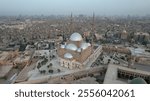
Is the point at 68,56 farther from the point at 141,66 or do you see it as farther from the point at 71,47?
the point at 141,66

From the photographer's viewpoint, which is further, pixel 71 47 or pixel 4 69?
pixel 4 69

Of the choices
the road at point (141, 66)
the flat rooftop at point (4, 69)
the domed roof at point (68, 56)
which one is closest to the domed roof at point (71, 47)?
the domed roof at point (68, 56)

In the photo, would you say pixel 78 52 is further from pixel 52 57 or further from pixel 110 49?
pixel 110 49

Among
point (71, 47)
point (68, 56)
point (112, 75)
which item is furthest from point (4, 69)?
point (112, 75)

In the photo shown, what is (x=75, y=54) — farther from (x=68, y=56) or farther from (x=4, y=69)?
(x=4, y=69)

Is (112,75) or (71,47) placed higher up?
(71,47)

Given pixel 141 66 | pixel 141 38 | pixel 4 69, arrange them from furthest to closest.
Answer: pixel 141 38 < pixel 4 69 < pixel 141 66

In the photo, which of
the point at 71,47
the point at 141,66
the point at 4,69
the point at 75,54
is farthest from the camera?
the point at 4,69

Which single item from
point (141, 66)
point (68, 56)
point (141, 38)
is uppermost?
point (68, 56)

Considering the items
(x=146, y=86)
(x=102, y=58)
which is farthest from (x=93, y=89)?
(x=102, y=58)
